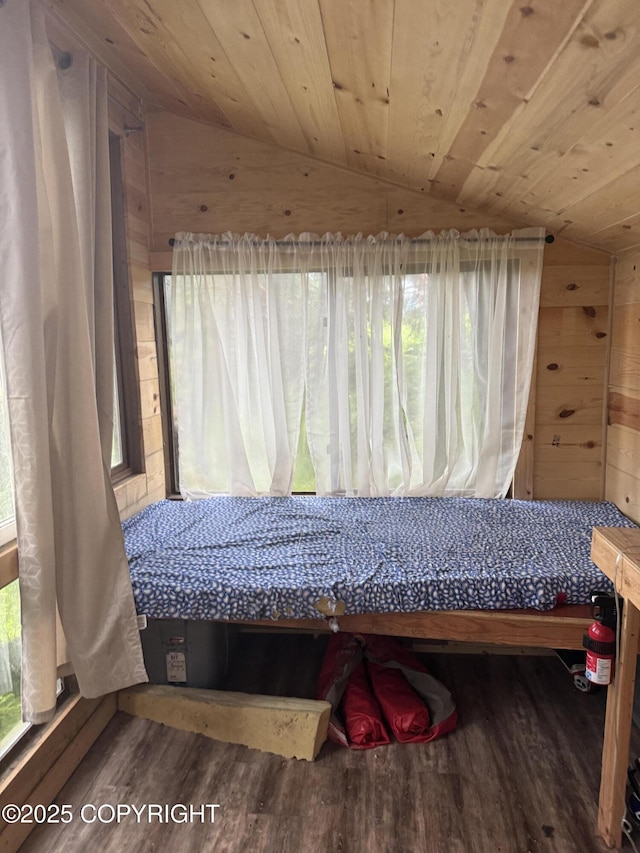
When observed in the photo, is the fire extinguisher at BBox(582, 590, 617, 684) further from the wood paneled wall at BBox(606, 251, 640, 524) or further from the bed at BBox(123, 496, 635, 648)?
the wood paneled wall at BBox(606, 251, 640, 524)

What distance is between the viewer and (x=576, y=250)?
2482 mm

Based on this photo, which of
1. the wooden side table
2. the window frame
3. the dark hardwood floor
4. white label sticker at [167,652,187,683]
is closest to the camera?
the wooden side table

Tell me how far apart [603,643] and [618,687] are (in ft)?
0.39

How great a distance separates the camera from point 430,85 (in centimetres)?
141

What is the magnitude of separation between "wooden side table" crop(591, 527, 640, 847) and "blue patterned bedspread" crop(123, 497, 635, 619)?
358 millimetres

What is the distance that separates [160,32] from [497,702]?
8.54 ft

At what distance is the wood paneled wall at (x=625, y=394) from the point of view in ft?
7.50

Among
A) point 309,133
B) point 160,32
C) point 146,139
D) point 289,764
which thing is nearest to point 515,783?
point 289,764

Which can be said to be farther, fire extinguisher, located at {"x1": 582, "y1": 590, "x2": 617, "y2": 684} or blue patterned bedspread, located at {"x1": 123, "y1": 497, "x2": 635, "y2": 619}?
blue patterned bedspread, located at {"x1": 123, "y1": 497, "x2": 635, "y2": 619}

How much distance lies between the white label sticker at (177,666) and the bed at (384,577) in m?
0.31

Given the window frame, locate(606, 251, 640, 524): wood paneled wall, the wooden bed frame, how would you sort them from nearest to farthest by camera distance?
the wooden bed frame, locate(606, 251, 640, 524): wood paneled wall, the window frame

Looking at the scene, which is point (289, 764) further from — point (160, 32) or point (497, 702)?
point (160, 32)

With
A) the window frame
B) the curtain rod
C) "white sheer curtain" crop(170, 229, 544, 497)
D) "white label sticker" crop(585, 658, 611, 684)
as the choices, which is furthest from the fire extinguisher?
the window frame

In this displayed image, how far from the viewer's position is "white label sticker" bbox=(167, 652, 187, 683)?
2061 millimetres
